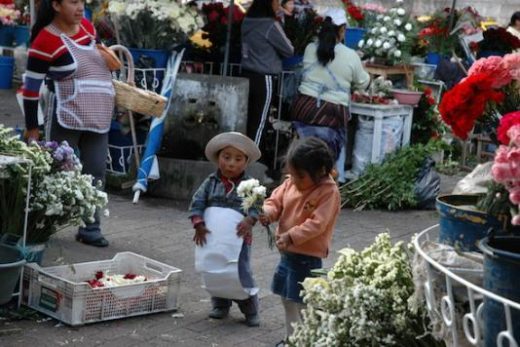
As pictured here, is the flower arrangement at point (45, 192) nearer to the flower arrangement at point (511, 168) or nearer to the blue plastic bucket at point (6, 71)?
the flower arrangement at point (511, 168)

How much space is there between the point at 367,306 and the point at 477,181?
64cm

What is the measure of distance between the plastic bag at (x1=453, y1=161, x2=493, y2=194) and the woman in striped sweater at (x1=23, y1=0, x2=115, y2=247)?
4.01 meters

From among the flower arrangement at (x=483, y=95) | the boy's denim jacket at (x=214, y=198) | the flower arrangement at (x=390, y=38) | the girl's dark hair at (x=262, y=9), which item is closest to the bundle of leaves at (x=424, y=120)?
the flower arrangement at (x=390, y=38)

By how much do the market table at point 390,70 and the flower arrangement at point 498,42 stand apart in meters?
1.72

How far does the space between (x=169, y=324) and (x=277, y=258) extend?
5.71ft

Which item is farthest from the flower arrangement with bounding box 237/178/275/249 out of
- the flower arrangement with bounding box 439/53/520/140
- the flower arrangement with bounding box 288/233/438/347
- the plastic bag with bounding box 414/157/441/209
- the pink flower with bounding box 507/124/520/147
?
the plastic bag with bounding box 414/157/441/209

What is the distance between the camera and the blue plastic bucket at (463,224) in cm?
303

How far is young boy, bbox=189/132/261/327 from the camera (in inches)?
218

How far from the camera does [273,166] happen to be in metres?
10.2

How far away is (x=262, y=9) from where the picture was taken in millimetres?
9531

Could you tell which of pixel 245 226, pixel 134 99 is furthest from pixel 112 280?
pixel 134 99

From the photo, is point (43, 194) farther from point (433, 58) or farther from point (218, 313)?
point (433, 58)

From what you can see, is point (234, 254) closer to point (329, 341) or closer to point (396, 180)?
point (329, 341)

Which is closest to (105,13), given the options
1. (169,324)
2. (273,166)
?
(273,166)
